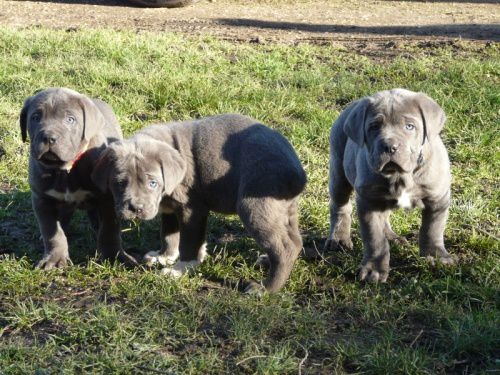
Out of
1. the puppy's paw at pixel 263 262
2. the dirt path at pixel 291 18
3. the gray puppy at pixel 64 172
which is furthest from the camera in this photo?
the dirt path at pixel 291 18

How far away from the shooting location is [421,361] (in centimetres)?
485

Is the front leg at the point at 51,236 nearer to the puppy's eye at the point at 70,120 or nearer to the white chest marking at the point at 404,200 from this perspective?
the puppy's eye at the point at 70,120

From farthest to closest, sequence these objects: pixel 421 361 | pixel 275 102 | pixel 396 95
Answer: pixel 275 102 < pixel 396 95 < pixel 421 361

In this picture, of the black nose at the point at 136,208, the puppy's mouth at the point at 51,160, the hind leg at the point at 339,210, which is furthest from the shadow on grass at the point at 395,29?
the black nose at the point at 136,208

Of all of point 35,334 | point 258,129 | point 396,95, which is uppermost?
point 396,95

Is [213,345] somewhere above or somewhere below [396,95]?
below

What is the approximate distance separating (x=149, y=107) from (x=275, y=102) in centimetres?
146

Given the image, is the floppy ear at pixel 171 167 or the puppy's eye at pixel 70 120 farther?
the puppy's eye at pixel 70 120

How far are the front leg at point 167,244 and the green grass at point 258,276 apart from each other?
0.30m

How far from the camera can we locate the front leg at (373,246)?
6.11 metres

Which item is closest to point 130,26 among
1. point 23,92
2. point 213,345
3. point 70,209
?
point 23,92

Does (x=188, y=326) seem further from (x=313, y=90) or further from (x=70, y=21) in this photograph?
(x=70, y=21)

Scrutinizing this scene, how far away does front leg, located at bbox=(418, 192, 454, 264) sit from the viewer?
621cm

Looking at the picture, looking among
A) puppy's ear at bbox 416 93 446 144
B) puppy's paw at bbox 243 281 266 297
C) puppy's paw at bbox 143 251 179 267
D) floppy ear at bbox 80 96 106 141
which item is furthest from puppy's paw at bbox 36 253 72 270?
puppy's ear at bbox 416 93 446 144
